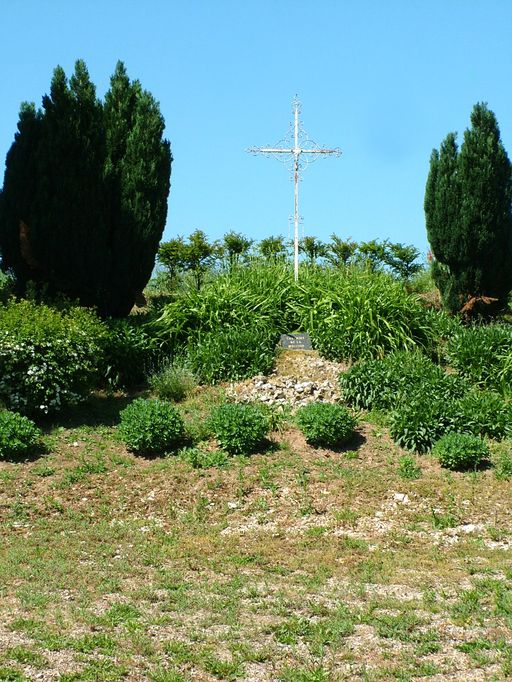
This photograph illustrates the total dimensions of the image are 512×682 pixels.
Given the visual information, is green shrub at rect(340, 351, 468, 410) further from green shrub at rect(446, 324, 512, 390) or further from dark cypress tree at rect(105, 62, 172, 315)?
dark cypress tree at rect(105, 62, 172, 315)

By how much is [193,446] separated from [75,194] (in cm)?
477

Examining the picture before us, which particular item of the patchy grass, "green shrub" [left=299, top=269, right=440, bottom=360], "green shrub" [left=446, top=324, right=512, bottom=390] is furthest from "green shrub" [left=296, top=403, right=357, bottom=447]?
"green shrub" [left=446, top=324, right=512, bottom=390]

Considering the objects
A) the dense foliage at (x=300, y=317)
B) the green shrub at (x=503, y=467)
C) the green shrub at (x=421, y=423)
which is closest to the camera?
the green shrub at (x=503, y=467)

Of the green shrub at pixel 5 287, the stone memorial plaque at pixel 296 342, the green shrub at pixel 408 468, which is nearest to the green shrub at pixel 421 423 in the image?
the green shrub at pixel 408 468

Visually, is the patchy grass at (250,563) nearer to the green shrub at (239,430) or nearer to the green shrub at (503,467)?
the green shrub at (503,467)

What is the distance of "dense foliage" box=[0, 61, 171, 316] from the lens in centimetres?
1291

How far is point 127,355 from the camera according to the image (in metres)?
12.0

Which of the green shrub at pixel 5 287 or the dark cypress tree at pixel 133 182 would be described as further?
the dark cypress tree at pixel 133 182

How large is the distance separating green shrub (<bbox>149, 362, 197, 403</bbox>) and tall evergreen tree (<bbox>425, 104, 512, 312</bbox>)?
5.81 metres

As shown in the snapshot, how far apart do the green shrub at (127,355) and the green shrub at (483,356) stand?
4.03 m

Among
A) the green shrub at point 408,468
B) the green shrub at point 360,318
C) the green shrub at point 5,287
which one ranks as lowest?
the green shrub at point 408,468

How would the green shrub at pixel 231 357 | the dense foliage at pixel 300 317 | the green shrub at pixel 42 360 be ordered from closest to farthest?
the green shrub at pixel 42 360
the green shrub at pixel 231 357
the dense foliage at pixel 300 317

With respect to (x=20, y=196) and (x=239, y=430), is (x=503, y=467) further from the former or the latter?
(x=20, y=196)

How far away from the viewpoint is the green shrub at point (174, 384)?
11.4m
